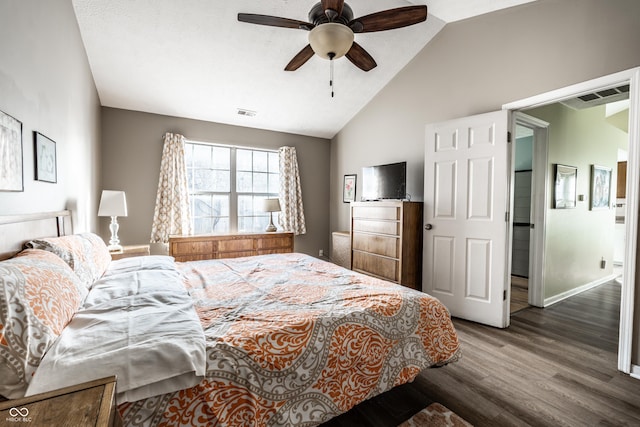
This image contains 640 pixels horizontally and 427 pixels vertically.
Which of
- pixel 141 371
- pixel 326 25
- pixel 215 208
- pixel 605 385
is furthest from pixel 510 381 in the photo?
pixel 215 208

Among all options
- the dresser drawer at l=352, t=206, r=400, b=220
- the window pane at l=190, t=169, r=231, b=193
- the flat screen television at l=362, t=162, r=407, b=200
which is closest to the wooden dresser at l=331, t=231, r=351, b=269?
the dresser drawer at l=352, t=206, r=400, b=220

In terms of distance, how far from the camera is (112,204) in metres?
3.10

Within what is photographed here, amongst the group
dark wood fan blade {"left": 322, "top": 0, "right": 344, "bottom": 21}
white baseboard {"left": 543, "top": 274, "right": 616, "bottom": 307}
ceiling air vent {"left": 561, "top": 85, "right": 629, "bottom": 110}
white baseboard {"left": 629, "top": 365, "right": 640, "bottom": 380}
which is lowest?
white baseboard {"left": 629, "top": 365, "right": 640, "bottom": 380}

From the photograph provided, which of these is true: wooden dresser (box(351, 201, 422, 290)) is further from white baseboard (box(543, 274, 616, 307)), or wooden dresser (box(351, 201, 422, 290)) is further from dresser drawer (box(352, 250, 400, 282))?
white baseboard (box(543, 274, 616, 307))

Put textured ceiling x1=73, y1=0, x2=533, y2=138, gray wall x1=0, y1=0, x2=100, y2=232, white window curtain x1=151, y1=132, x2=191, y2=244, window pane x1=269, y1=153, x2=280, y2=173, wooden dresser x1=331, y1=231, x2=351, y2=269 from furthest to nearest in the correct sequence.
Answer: window pane x1=269, y1=153, x2=280, y2=173, wooden dresser x1=331, y1=231, x2=351, y2=269, white window curtain x1=151, y1=132, x2=191, y2=244, textured ceiling x1=73, y1=0, x2=533, y2=138, gray wall x1=0, y1=0, x2=100, y2=232

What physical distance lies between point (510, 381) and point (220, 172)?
14.3ft

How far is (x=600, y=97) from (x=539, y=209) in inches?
50.8

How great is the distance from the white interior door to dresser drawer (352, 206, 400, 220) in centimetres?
36

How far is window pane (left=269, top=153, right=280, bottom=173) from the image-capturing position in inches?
198

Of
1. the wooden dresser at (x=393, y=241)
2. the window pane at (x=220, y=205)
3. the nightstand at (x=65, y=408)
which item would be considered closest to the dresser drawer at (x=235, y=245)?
the window pane at (x=220, y=205)

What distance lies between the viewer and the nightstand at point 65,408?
0.62m

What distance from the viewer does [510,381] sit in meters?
1.91

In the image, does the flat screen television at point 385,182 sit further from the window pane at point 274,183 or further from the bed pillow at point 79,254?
the bed pillow at point 79,254

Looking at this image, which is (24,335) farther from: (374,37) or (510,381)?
(374,37)
